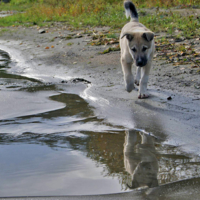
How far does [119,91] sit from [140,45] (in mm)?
901

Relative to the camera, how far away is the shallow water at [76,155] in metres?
2.41

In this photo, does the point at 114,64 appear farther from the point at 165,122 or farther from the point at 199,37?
the point at 165,122

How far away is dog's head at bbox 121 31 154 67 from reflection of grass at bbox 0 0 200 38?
12.4 ft

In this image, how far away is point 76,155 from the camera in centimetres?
296

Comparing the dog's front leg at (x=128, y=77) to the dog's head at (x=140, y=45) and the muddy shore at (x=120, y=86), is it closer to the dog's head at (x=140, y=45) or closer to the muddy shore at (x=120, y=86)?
the muddy shore at (x=120, y=86)

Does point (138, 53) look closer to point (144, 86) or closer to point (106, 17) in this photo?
point (144, 86)

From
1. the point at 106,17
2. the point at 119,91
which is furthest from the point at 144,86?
the point at 106,17

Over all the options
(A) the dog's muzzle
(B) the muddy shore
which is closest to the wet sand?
(B) the muddy shore

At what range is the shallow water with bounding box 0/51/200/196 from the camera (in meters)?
2.41

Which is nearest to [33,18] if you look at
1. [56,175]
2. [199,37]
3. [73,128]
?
[199,37]

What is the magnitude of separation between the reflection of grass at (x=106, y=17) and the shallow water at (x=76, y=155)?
17.4ft

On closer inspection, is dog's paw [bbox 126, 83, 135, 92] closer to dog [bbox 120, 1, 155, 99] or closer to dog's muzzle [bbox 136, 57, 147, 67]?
dog [bbox 120, 1, 155, 99]

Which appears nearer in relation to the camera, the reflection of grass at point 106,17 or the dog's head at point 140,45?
the dog's head at point 140,45

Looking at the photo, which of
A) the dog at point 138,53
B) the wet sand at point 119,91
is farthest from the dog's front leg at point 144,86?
the wet sand at point 119,91
